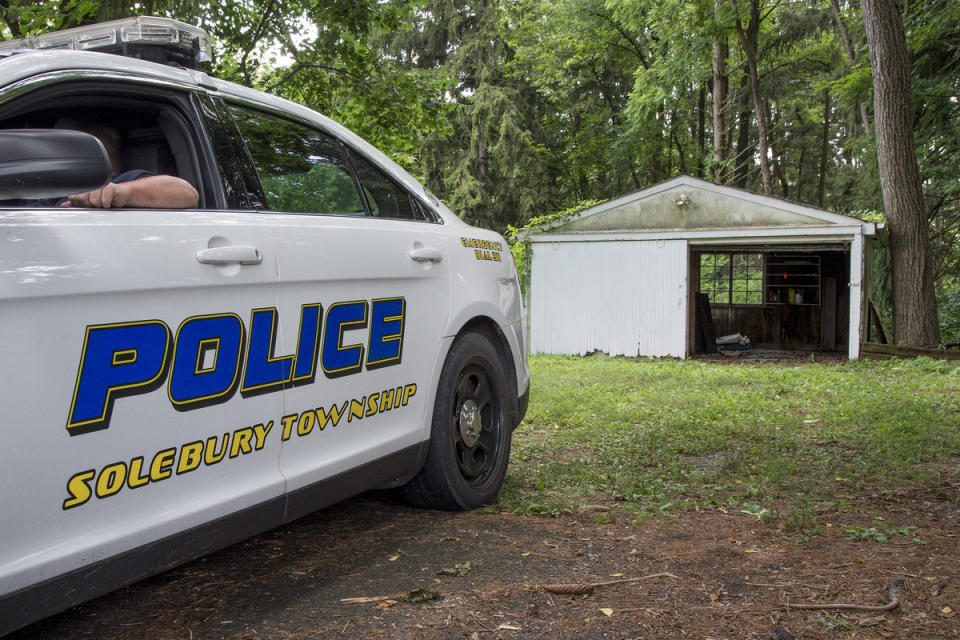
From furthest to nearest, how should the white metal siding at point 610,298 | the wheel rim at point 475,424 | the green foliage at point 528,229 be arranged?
the green foliage at point 528,229 < the white metal siding at point 610,298 < the wheel rim at point 475,424

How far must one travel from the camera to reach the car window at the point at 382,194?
3482mm

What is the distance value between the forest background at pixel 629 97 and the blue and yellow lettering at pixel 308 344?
10.2 m

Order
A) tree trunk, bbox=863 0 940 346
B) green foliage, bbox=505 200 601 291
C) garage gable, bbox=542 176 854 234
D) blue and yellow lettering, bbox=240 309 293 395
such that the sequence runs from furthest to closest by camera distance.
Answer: green foliage, bbox=505 200 601 291, garage gable, bbox=542 176 854 234, tree trunk, bbox=863 0 940 346, blue and yellow lettering, bbox=240 309 293 395

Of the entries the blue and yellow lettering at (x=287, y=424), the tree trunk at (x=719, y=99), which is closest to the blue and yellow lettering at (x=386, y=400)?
the blue and yellow lettering at (x=287, y=424)

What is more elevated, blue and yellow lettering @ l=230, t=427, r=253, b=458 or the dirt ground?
blue and yellow lettering @ l=230, t=427, r=253, b=458

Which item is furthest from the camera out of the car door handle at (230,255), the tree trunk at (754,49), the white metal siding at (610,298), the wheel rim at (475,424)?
the tree trunk at (754,49)

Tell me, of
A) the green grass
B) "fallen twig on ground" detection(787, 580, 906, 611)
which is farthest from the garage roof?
"fallen twig on ground" detection(787, 580, 906, 611)

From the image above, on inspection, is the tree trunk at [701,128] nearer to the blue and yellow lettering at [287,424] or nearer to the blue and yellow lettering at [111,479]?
the blue and yellow lettering at [287,424]

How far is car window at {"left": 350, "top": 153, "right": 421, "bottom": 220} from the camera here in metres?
3.48

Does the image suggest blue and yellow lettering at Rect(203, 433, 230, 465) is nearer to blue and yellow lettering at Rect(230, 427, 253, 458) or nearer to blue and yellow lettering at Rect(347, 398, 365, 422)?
blue and yellow lettering at Rect(230, 427, 253, 458)

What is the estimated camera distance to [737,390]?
34.4 feet

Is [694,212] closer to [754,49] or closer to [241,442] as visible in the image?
[754,49]

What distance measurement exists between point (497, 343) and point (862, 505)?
216 cm

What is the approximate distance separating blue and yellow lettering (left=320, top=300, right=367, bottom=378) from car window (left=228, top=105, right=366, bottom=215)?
16.5 inches
